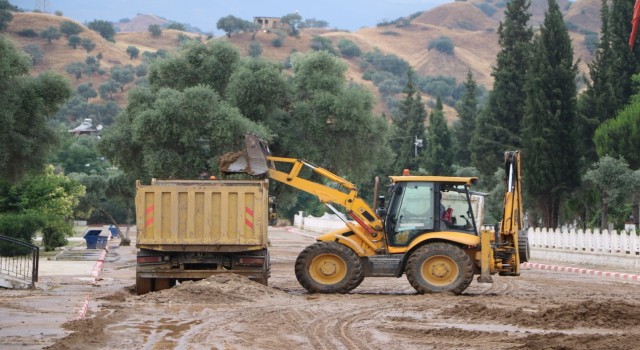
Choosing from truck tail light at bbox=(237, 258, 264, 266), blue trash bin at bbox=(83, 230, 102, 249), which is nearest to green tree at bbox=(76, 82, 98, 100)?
blue trash bin at bbox=(83, 230, 102, 249)

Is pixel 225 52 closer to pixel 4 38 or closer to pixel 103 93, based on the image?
pixel 4 38

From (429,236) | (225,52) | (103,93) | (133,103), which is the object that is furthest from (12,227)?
(103,93)

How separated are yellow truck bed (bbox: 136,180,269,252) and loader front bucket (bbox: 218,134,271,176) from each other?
1.25 metres

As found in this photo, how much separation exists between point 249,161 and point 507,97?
39768 millimetres

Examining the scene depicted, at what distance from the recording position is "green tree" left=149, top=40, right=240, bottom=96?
42.3 m

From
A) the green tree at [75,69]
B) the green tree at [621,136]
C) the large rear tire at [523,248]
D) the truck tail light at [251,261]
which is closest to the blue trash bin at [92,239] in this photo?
the green tree at [621,136]

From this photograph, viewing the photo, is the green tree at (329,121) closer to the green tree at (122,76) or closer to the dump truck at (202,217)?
the dump truck at (202,217)

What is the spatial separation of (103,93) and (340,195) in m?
150

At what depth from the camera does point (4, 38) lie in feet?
107

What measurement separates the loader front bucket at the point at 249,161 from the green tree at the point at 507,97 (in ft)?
125

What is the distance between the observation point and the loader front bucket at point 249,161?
23.8 meters

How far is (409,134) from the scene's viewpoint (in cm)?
9431

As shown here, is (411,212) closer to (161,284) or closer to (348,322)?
(161,284)

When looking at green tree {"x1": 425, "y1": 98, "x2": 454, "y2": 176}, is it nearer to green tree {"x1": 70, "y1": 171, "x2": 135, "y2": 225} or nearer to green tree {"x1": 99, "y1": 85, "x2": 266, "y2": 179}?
green tree {"x1": 70, "y1": 171, "x2": 135, "y2": 225}
